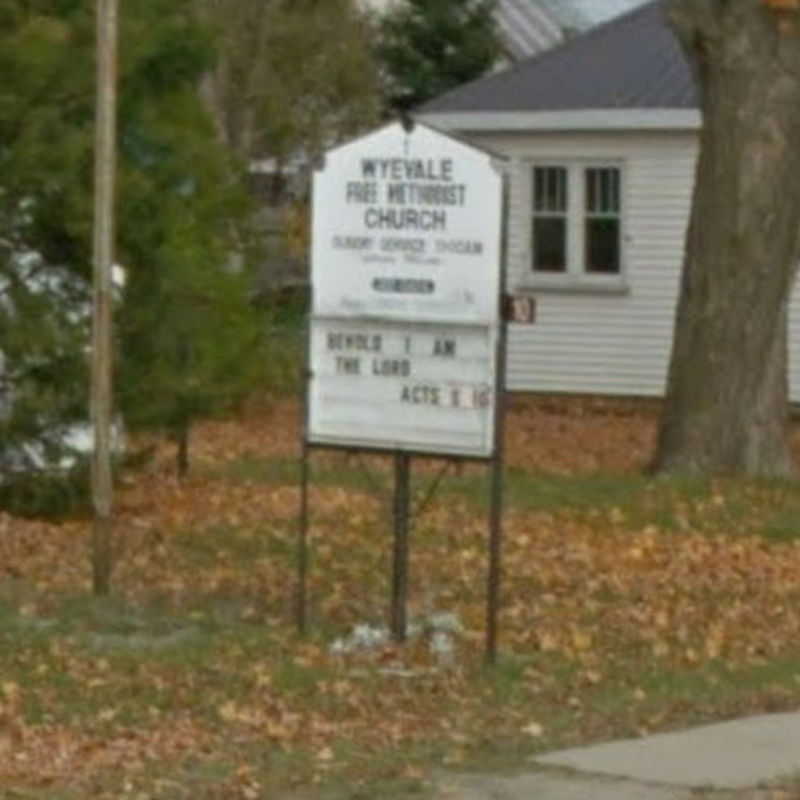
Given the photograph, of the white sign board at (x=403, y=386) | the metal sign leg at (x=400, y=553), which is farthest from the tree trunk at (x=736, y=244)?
the white sign board at (x=403, y=386)

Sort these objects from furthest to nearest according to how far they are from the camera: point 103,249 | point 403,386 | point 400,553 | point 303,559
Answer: point 103,249 → point 303,559 → point 400,553 → point 403,386

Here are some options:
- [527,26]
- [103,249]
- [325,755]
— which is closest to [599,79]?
[103,249]

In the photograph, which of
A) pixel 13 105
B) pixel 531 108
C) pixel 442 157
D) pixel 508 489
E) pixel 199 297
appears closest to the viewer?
pixel 442 157

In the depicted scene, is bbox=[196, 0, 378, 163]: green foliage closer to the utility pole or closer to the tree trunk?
the tree trunk

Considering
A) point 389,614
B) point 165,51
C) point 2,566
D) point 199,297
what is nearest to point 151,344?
point 199,297

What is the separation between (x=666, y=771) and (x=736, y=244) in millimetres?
11850

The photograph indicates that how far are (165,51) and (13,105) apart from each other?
1072mm

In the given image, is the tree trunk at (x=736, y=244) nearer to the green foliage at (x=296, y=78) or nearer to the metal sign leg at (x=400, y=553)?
the metal sign leg at (x=400, y=553)

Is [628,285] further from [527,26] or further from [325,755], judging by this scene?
[527,26]

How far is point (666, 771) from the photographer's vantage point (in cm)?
1206

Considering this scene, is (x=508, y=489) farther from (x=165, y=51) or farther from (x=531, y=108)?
(x=531, y=108)

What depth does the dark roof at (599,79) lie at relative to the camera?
33.9 metres

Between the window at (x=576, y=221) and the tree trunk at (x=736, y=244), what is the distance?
33.2 feet

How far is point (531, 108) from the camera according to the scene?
34250 millimetres
